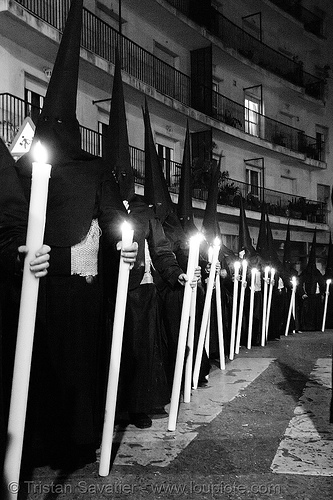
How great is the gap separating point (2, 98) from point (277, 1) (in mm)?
20052

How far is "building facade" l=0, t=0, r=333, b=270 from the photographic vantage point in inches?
603

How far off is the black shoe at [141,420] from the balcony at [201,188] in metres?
9.35

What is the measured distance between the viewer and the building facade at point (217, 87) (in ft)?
50.2

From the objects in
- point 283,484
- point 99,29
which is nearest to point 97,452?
point 283,484

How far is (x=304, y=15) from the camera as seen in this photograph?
3111cm

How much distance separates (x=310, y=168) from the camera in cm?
3139

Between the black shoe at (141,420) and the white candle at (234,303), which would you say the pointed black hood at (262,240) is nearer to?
the white candle at (234,303)

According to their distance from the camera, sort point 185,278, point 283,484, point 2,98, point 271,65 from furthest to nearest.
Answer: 1. point 271,65
2. point 2,98
3. point 185,278
4. point 283,484

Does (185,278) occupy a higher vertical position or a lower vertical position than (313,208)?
lower

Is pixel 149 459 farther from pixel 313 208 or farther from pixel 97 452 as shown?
pixel 313 208

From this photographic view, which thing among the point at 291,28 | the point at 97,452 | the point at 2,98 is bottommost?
the point at 97,452

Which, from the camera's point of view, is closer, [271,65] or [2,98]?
[2,98]

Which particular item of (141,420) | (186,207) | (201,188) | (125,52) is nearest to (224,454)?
(141,420)

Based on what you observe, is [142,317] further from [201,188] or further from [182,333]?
[201,188]
